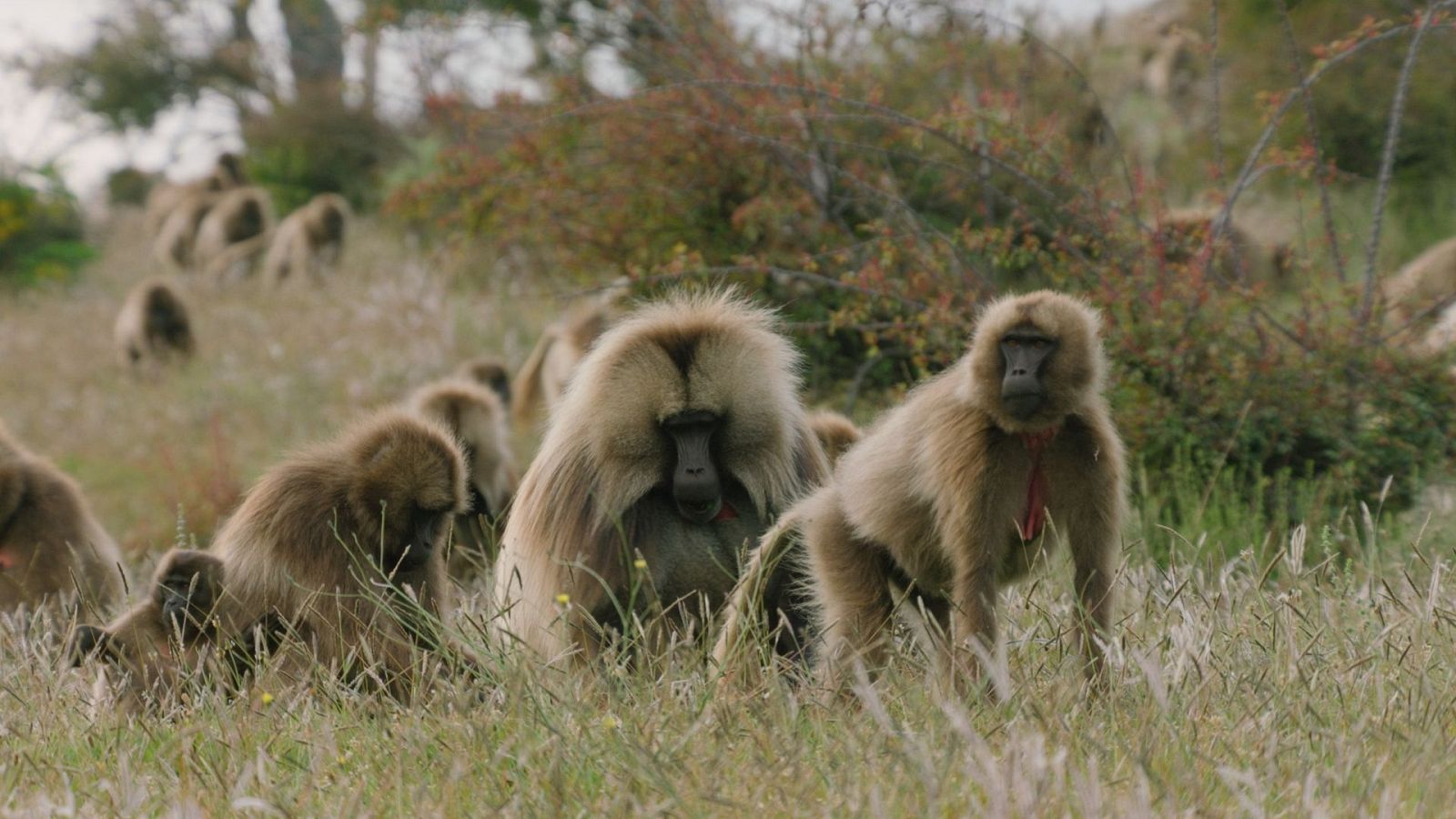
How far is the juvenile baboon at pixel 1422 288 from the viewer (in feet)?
25.0

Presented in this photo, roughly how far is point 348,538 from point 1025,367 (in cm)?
216

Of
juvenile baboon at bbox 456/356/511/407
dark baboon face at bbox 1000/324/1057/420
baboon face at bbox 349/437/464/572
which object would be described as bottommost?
juvenile baboon at bbox 456/356/511/407

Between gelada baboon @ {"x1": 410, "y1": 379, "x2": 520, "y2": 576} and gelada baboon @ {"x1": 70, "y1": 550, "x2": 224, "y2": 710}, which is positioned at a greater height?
gelada baboon @ {"x1": 70, "y1": 550, "x2": 224, "y2": 710}

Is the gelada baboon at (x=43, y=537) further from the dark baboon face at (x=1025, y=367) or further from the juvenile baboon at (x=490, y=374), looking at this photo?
the juvenile baboon at (x=490, y=374)

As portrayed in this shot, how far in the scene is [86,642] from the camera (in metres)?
5.23

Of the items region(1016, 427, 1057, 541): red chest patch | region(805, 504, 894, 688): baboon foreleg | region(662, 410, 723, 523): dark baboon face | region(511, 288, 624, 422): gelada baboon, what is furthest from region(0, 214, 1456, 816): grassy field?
region(511, 288, 624, 422): gelada baboon

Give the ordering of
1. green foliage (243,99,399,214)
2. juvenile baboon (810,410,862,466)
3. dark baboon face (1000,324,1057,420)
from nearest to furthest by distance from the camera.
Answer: dark baboon face (1000,324,1057,420) → juvenile baboon (810,410,862,466) → green foliage (243,99,399,214)

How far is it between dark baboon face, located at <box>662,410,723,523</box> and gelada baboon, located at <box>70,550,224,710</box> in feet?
4.68

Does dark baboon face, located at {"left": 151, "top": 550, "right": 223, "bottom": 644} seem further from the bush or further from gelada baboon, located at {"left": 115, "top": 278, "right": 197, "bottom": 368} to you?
gelada baboon, located at {"left": 115, "top": 278, "right": 197, "bottom": 368}

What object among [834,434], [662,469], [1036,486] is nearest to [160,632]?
[662,469]

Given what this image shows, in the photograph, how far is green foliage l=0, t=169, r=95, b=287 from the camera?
22859 millimetres

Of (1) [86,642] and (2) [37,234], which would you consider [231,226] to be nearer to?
(2) [37,234]

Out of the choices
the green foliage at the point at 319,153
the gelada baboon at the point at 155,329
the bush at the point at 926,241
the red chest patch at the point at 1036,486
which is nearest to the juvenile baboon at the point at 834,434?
the bush at the point at 926,241

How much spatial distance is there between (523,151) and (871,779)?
26.2 feet
